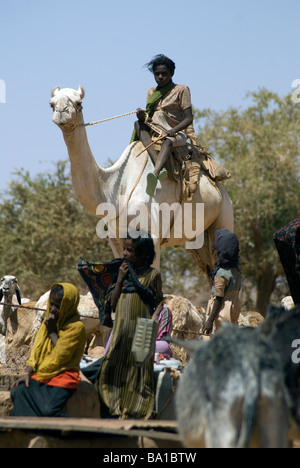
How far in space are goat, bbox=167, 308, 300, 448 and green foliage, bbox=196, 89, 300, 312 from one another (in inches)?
859

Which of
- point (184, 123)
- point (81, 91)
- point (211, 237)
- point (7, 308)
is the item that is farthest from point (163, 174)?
point (7, 308)

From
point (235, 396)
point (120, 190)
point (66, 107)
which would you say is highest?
point (66, 107)

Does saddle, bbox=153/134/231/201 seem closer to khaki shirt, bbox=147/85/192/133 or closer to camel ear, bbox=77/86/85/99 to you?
khaki shirt, bbox=147/85/192/133

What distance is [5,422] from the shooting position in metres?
5.78

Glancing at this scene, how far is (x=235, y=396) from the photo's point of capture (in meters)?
4.08

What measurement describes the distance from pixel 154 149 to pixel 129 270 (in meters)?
4.80

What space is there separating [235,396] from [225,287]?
5205 mm

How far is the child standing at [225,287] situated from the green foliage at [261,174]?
54.7 feet

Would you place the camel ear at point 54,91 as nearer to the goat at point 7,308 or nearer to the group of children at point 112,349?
the goat at point 7,308

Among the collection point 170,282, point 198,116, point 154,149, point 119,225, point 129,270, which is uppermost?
point 198,116

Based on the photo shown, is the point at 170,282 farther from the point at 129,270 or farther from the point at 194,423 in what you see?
the point at 194,423

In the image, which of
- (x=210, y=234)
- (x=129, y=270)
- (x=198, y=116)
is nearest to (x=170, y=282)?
(x=198, y=116)

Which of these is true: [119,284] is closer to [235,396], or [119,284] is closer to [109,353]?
[109,353]
